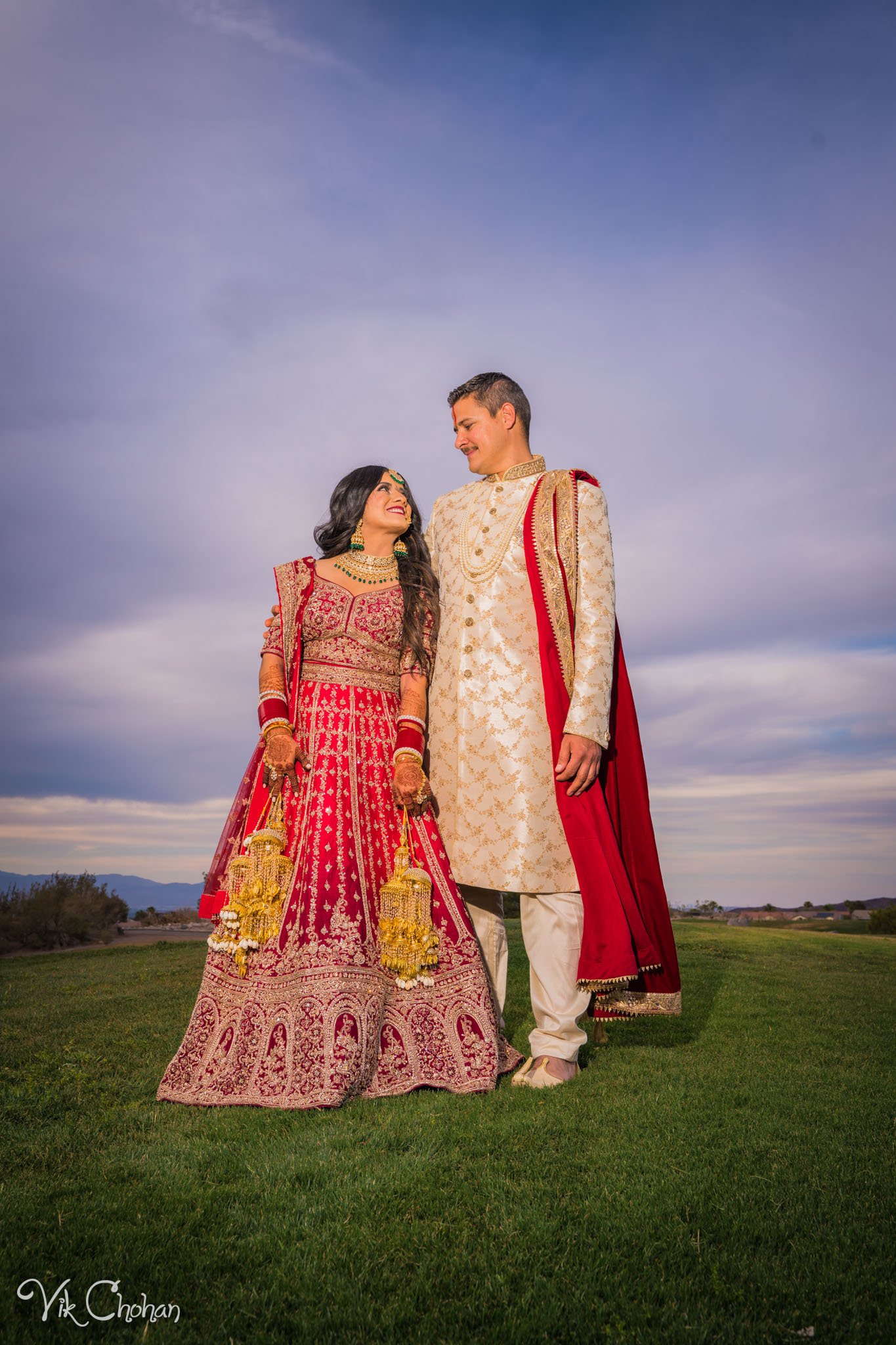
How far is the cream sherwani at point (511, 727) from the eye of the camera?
143 inches

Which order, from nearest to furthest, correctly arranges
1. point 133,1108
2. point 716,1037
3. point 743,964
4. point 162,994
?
1. point 133,1108
2. point 716,1037
3. point 162,994
4. point 743,964

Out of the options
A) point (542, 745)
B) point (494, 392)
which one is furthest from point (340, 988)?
point (494, 392)

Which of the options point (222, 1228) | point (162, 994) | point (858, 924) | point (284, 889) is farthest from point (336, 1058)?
point (858, 924)

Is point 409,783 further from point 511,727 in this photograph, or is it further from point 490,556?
point 490,556

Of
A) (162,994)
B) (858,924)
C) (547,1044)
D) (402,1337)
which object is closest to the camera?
(402,1337)

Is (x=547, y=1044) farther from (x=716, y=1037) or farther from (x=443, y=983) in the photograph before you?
(x=716, y=1037)

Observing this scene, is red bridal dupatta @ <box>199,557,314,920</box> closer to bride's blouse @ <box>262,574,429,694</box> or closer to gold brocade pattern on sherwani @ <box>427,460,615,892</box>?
bride's blouse @ <box>262,574,429,694</box>

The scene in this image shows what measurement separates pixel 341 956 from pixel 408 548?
1.92 meters

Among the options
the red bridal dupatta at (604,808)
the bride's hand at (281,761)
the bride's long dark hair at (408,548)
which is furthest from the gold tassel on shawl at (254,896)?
the red bridal dupatta at (604,808)

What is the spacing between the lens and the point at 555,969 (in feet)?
11.8

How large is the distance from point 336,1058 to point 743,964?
541 cm

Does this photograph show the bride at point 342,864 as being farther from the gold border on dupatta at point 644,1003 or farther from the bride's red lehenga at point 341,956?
the gold border on dupatta at point 644,1003

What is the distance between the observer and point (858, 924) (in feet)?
42.3

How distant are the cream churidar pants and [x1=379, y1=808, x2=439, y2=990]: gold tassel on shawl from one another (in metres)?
0.33
